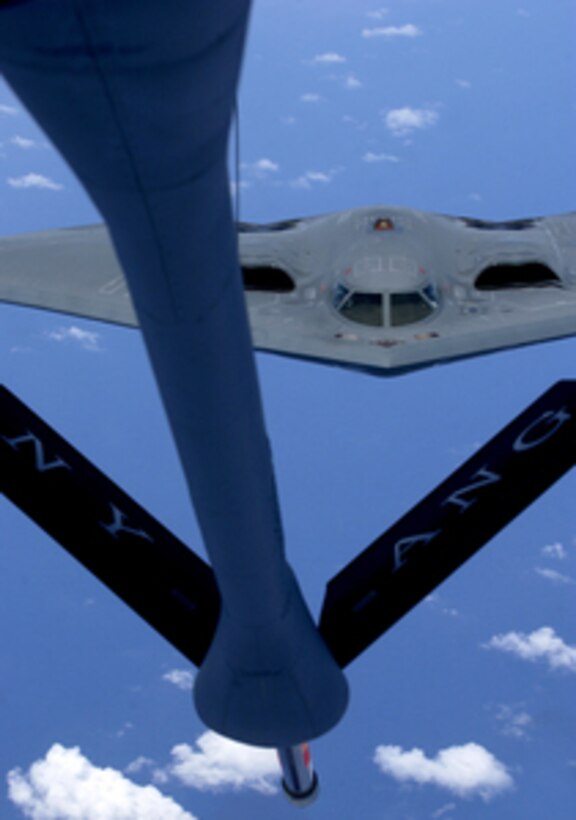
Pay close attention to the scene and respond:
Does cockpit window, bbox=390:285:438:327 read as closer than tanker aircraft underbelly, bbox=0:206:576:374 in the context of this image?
No

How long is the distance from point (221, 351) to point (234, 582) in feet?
16.5

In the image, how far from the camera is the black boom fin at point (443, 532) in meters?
18.3

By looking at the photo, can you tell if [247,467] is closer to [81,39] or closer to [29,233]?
→ [81,39]

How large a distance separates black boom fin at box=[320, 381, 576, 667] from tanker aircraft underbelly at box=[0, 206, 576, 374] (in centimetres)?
1206

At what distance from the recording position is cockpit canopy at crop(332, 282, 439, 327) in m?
34.7

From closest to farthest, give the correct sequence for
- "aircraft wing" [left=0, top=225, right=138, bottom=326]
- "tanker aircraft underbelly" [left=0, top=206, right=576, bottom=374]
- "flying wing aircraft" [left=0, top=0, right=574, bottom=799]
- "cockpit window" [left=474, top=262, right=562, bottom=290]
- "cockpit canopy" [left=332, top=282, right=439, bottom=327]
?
"flying wing aircraft" [left=0, top=0, right=574, bottom=799]
"tanker aircraft underbelly" [left=0, top=206, right=576, bottom=374]
"cockpit canopy" [left=332, top=282, right=439, bottom=327]
"aircraft wing" [left=0, top=225, right=138, bottom=326]
"cockpit window" [left=474, top=262, right=562, bottom=290]

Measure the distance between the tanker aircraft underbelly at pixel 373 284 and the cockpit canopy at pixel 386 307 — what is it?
36 millimetres

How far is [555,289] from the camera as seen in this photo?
36.8 meters

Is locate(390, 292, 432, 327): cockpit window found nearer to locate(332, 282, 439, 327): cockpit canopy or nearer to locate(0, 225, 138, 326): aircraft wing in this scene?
locate(332, 282, 439, 327): cockpit canopy

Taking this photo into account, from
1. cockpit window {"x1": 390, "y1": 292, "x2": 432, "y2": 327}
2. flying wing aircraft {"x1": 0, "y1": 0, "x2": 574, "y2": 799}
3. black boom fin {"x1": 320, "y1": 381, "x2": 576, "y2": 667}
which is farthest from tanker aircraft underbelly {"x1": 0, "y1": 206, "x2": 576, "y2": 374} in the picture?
flying wing aircraft {"x1": 0, "y1": 0, "x2": 574, "y2": 799}

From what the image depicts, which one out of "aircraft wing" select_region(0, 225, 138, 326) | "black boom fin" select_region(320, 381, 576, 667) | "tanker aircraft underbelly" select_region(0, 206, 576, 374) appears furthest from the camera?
"aircraft wing" select_region(0, 225, 138, 326)

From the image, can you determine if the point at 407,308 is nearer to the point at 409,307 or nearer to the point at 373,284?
the point at 409,307

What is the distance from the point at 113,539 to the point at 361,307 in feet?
60.0

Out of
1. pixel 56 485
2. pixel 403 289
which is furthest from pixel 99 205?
pixel 403 289
